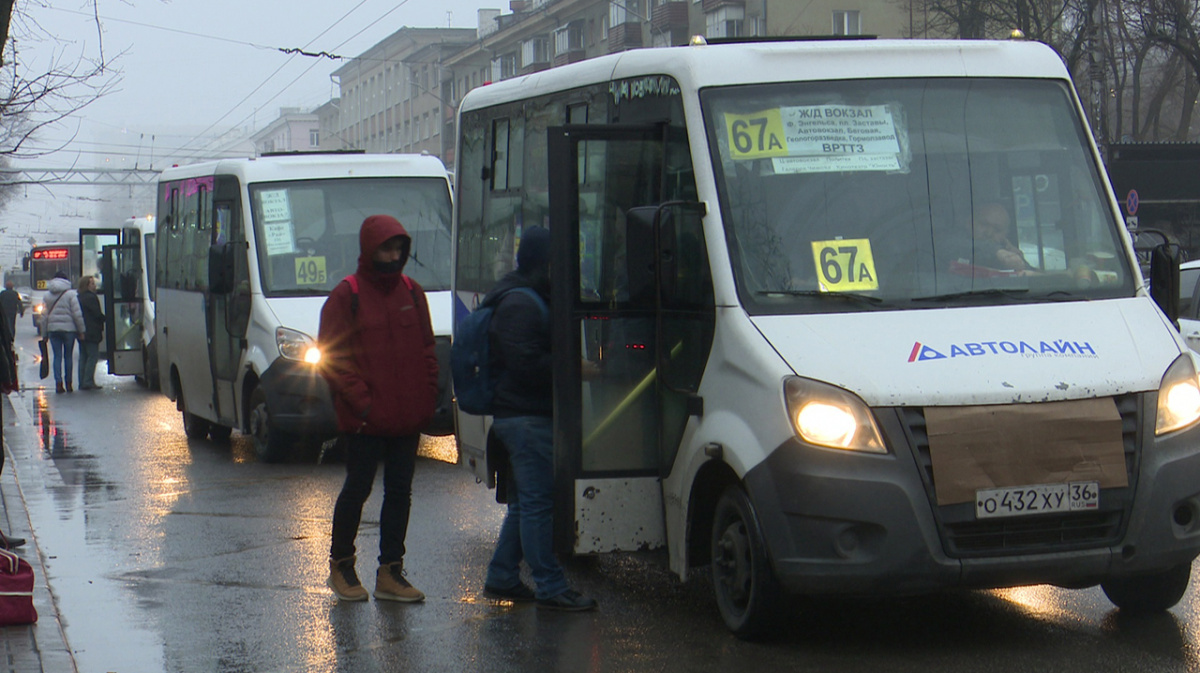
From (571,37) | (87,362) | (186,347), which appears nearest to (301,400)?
(186,347)

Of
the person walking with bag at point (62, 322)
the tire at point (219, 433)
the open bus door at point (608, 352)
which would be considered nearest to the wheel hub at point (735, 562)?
the open bus door at point (608, 352)

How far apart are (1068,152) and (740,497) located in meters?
2.15

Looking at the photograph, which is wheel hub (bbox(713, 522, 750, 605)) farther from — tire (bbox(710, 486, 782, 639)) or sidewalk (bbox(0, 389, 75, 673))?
sidewalk (bbox(0, 389, 75, 673))

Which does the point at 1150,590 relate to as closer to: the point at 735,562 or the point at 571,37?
the point at 735,562

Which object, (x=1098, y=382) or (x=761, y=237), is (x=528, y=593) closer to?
(x=761, y=237)


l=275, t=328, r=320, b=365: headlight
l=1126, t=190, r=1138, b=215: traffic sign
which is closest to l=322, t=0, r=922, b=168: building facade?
l=1126, t=190, r=1138, b=215: traffic sign

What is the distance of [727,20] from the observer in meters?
53.4

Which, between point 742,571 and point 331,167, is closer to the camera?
point 742,571

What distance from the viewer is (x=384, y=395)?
282 inches

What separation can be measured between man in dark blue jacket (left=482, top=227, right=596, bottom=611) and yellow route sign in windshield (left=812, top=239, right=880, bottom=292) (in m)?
1.26

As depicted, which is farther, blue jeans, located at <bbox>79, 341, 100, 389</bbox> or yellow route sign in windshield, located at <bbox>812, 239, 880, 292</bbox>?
blue jeans, located at <bbox>79, 341, 100, 389</bbox>

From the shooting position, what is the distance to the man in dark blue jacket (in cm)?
692

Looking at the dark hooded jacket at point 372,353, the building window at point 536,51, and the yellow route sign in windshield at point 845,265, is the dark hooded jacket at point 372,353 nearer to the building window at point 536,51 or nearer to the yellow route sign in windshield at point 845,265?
the yellow route sign in windshield at point 845,265

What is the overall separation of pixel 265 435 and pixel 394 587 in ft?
20.8
